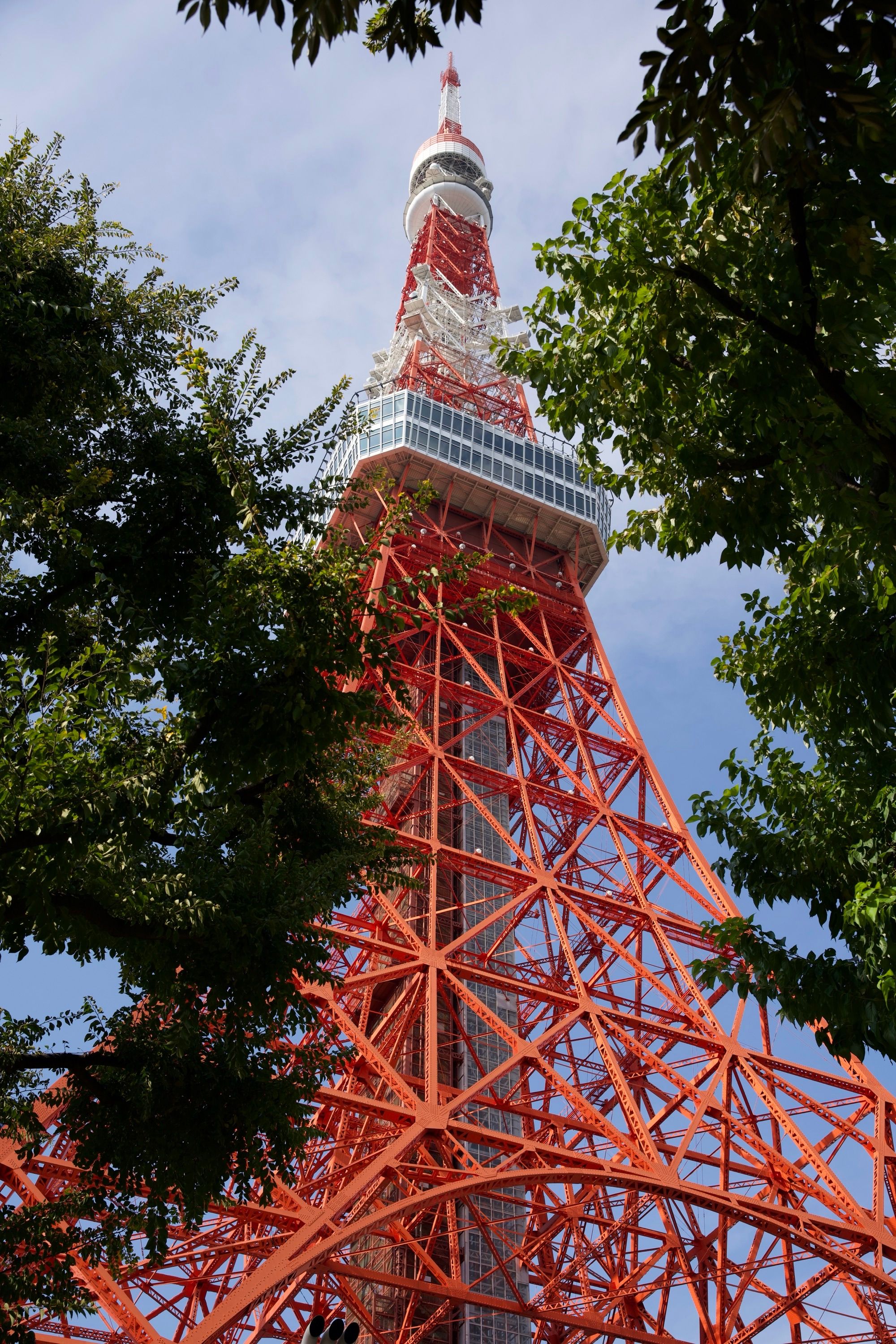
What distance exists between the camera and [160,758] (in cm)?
599

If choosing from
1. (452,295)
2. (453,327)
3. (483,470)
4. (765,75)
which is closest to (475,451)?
(483,470)

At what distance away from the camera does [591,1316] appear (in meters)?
12.9

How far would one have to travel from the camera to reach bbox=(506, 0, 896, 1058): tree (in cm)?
377

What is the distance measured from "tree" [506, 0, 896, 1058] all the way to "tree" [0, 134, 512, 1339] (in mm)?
1583

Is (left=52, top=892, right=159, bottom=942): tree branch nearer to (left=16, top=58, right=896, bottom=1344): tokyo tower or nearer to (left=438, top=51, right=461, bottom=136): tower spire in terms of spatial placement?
(left=16, top=58, right=896, bottom=1344): tokyo tower

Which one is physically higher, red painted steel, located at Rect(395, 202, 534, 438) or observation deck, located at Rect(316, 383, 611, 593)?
red painted steel, located at Rect(395, 202, 534, 438)

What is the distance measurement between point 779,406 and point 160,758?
3635 millimetres

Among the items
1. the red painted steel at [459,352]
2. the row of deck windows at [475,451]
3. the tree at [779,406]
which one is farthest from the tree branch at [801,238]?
the row of deck windows at [475,451]

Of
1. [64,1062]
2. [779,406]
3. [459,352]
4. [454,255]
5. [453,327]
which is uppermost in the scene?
[454,255]

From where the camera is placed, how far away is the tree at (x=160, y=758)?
18.5ft

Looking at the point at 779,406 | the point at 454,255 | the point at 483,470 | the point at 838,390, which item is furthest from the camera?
the point at 454,255

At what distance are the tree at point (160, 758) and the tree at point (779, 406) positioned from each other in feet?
5.19

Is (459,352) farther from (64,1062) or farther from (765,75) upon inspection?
(765,75)

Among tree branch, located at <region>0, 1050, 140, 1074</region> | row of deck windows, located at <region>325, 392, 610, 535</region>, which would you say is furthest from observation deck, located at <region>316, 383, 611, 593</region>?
tree branch, located at <region>0, 1050, 140, 1074</region>
